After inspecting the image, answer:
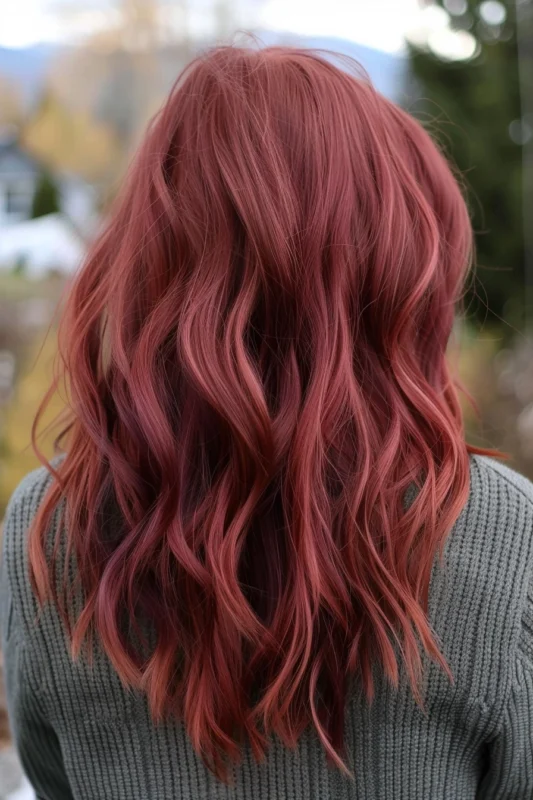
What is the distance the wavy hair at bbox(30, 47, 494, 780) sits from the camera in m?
0.97

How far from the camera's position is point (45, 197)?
492 centimetres

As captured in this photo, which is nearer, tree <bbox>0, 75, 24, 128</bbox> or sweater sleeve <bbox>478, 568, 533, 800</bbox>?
sweater sleeve <bbox>478, 568, 533, 800</bbox>

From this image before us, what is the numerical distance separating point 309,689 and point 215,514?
26 centimetres

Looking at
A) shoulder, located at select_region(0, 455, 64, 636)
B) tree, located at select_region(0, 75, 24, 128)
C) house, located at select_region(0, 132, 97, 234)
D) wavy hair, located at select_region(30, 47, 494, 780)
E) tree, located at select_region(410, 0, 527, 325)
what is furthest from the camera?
tree, located at select_region(410, 0, 527, 325)

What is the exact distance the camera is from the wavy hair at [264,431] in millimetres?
968

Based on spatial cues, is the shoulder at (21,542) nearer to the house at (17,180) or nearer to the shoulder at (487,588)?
the shoulder at (487,588)

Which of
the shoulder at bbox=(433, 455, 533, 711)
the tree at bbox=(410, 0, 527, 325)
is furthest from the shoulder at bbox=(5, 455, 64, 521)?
the tree at bbox=(410, 0, 527, 325)

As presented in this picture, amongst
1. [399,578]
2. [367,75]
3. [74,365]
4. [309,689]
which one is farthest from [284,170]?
[309,689]

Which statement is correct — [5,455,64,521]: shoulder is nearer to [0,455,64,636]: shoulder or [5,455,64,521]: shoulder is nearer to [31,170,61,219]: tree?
[0,455,64,636]: shoulder

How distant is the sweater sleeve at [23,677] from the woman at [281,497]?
0.05 feet

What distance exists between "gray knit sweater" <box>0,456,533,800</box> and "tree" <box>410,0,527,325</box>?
9510mm

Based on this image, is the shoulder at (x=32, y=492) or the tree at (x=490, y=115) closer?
the shoulder at (x=32, y=492)

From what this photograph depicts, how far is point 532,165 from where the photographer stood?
912 cm

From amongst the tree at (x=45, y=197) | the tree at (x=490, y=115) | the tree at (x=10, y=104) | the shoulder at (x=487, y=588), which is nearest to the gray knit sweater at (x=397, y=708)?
the shoulder at (x=487, y=588)
